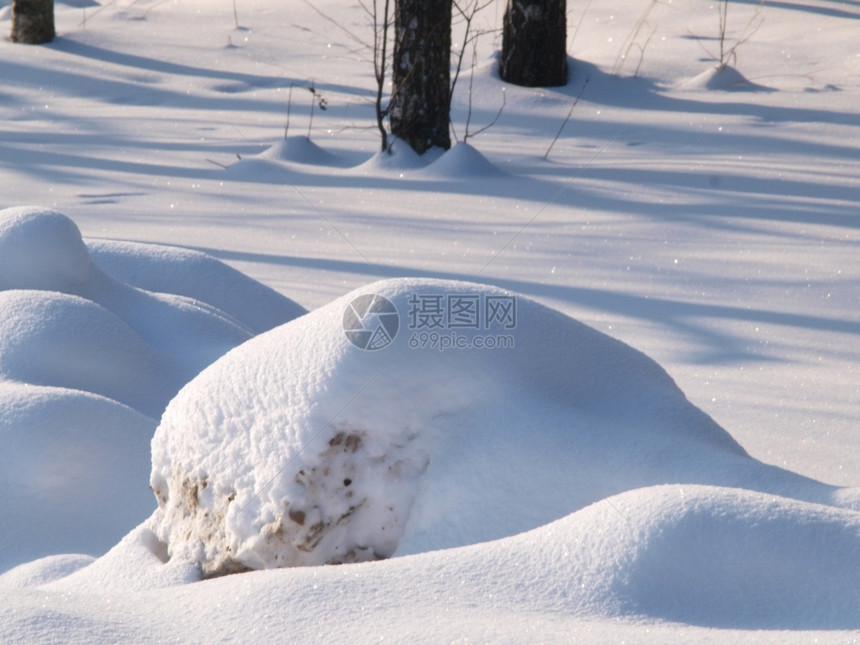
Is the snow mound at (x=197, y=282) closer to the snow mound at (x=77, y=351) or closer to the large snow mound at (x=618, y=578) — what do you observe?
the snow mound at (x=77, y=351)

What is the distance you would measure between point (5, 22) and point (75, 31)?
1.01m

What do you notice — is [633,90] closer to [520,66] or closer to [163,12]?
[520,66]

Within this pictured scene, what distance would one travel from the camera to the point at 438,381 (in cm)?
185

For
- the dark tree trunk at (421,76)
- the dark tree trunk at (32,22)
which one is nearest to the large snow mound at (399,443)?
the dark tree trunk at (421,76)

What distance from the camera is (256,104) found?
7.52 m

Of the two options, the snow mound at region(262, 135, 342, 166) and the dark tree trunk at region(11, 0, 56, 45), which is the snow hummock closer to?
the snow mound at region(262, 135, 342, 166)

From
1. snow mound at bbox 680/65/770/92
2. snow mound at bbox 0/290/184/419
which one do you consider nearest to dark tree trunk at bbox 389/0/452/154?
snow mound at bbox 680/65/770/92

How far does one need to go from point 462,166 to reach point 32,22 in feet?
16.4

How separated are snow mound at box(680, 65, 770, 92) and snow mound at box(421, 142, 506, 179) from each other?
2.50 meters

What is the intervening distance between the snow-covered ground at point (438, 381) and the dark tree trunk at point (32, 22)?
2181mm

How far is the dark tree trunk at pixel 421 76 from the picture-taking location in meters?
5.89

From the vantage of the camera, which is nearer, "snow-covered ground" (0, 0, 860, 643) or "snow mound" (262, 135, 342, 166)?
"snow-covered ground" (0, 0, 860, 643)

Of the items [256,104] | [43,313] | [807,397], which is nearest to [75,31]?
[256,104]

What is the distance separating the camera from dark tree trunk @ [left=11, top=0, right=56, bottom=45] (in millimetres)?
8562
